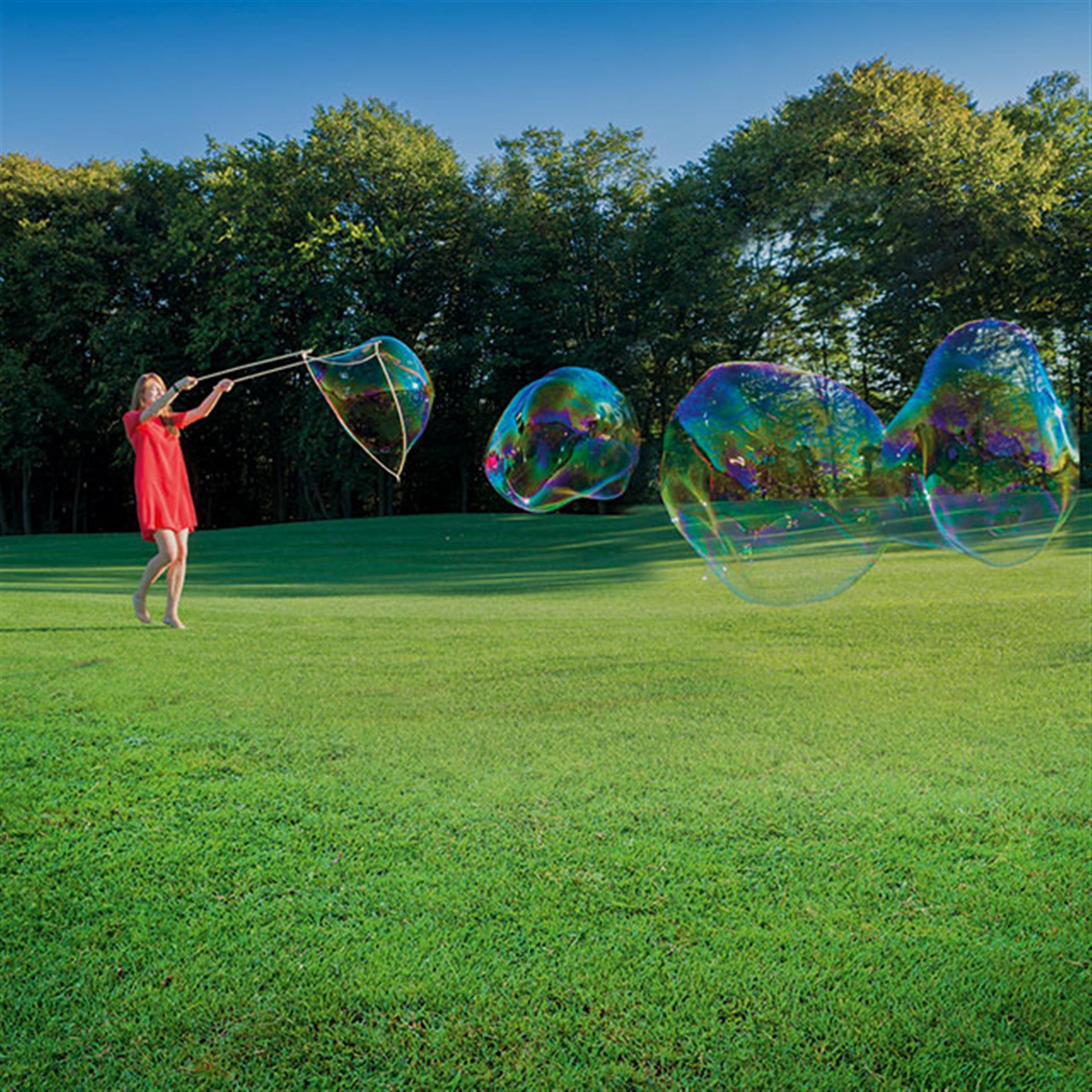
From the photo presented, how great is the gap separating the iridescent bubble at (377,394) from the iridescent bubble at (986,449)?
13.2ft

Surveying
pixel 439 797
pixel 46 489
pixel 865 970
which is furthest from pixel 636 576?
pixel 46 489

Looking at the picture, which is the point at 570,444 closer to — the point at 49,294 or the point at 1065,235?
the point at 1065,235

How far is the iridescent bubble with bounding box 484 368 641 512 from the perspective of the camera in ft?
24.4

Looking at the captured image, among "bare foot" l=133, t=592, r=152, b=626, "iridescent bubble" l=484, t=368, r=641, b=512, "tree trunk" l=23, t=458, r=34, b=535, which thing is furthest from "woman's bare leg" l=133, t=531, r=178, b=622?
"tree trunk" l=23, t=458, r=34, b=535

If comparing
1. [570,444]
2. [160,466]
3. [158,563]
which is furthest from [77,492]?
[570,444]

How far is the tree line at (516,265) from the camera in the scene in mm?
28078

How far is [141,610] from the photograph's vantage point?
8.02 m

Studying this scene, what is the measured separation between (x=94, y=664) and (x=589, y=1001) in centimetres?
482

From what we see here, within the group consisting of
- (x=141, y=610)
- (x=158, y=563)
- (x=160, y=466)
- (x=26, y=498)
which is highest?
(x=26, y=498)

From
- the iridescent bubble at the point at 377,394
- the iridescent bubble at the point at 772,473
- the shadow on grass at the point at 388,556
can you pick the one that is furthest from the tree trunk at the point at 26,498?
the iridescent bubble at the point at 772,473

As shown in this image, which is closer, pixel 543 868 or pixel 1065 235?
pixel 543 868

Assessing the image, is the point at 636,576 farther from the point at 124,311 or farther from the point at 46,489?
the point at 46,489

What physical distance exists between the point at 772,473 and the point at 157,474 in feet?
16.3

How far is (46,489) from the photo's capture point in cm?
3928
